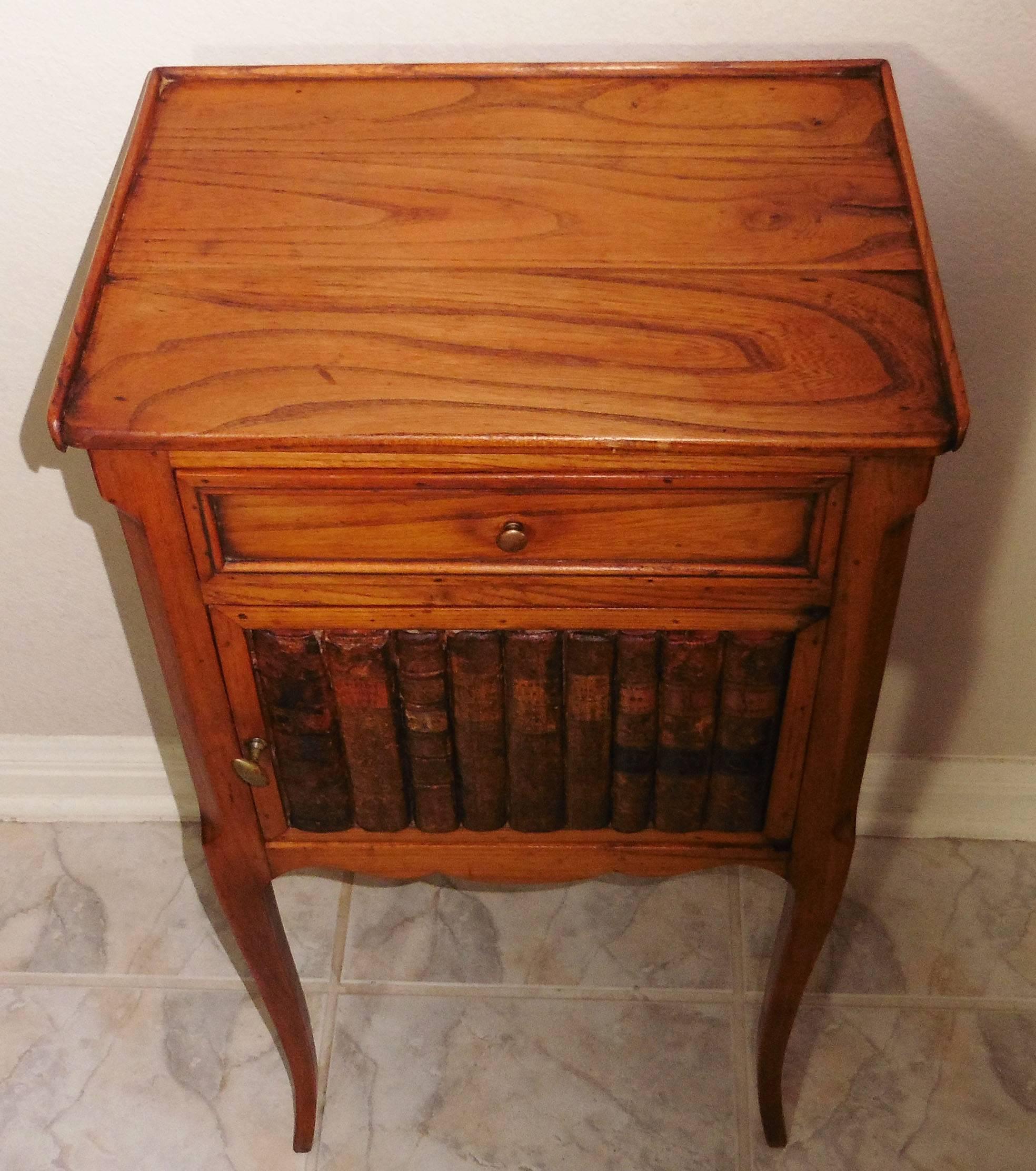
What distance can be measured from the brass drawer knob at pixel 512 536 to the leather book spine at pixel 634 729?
119 mm

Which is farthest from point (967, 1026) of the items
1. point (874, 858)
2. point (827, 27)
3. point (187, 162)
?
point (187, 162)

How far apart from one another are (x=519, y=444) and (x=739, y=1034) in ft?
3.09

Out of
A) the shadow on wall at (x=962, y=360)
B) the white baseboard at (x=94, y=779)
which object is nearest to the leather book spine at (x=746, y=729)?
the shadow on wall at (x=962, y=360)

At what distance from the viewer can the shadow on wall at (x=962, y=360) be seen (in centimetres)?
109

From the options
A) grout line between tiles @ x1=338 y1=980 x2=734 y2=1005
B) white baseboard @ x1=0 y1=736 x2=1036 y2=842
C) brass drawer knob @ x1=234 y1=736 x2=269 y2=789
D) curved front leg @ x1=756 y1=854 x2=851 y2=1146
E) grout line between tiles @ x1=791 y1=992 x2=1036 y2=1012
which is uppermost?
brass drawer knob @ x1=234 y1=736 x2=269 y2=789

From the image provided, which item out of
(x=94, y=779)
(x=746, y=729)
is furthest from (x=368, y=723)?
(x=94, y=779)

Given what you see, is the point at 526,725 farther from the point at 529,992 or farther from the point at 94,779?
the point at 94,779

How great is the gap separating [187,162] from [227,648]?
37cm

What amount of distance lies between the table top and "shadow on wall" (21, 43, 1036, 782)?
92mm

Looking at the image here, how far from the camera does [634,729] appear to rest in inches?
37.5

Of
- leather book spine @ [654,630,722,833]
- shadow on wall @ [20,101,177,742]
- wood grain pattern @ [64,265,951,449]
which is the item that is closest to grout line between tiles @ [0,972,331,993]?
shadow on wall @ [20,101,177,742]

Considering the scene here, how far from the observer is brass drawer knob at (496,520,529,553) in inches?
32.7

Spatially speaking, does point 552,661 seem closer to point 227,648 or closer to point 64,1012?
point 227,648

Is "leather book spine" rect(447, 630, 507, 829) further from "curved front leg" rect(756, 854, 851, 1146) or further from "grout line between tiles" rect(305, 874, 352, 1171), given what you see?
"grout line between tiles" rect(305, 874, 352, 1171)
